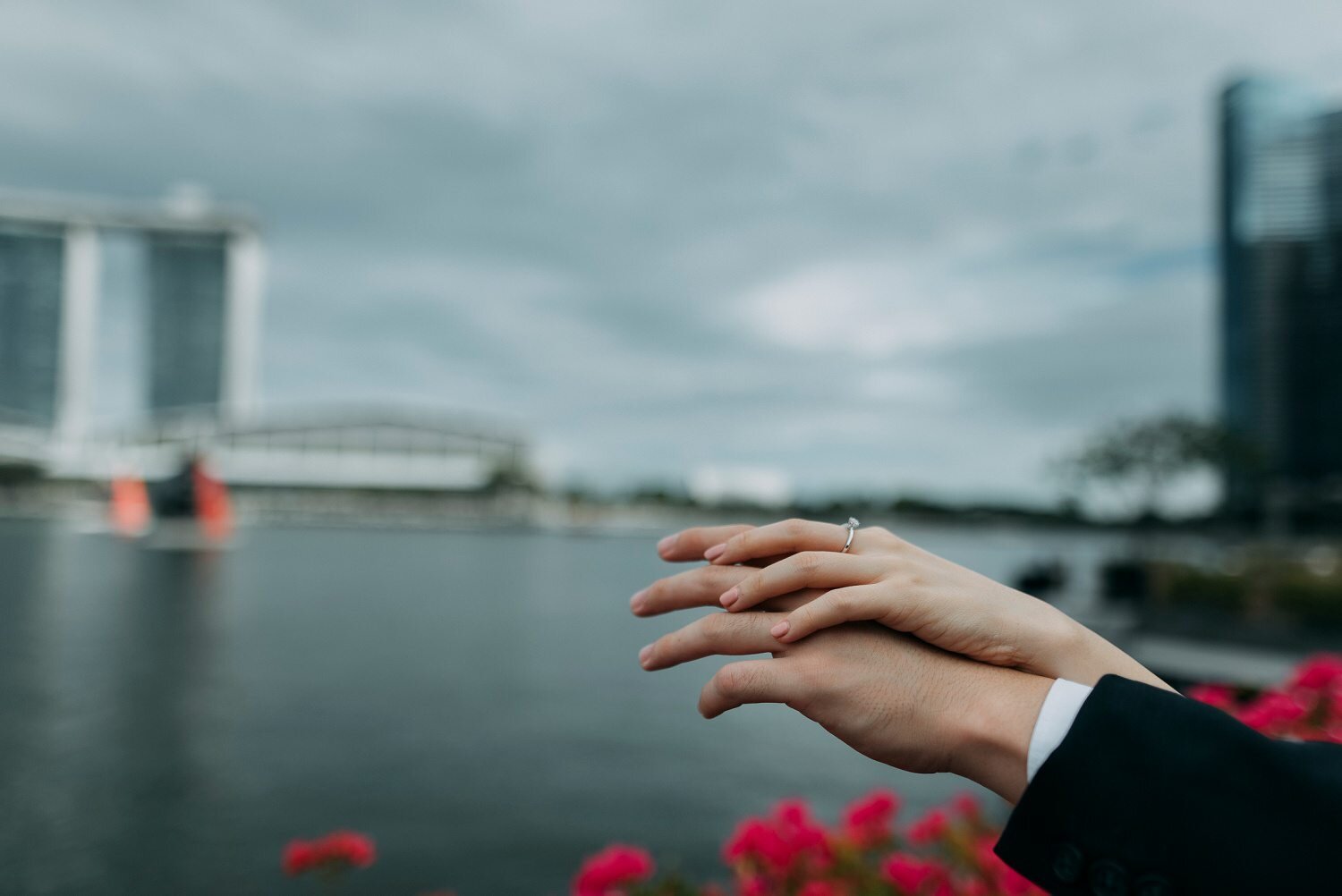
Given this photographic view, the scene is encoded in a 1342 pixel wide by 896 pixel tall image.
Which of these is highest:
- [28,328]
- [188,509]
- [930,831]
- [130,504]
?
[28,328]

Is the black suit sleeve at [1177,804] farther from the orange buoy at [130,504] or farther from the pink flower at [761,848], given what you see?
the orange buoy at [130,504]

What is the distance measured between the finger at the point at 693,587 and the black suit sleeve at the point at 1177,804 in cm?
49

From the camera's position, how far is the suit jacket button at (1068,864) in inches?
38.0

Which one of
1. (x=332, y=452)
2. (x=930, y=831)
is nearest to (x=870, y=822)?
(x=930, y=831)

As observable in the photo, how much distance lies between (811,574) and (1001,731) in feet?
0.97

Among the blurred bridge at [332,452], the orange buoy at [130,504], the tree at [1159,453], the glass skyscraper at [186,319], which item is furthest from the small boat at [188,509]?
the glass skyscraper at [186,319]

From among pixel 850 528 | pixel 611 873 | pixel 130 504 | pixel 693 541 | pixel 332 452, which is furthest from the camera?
pixel 332 452

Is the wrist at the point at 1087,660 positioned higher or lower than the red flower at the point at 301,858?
higher

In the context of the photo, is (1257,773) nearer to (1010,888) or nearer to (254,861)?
(1010,888)

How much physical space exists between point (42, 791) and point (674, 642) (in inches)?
574

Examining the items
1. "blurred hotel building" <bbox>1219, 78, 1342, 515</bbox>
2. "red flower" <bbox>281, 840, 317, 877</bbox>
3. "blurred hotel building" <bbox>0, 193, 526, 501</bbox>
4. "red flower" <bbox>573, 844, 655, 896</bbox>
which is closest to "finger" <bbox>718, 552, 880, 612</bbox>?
"red flower" <bbox>573, 844, 655, 896</bbox>

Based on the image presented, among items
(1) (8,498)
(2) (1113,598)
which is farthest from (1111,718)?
(1) (8,498)

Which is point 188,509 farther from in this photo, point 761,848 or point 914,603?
point 914,603

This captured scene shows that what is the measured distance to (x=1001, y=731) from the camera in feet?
3.34
